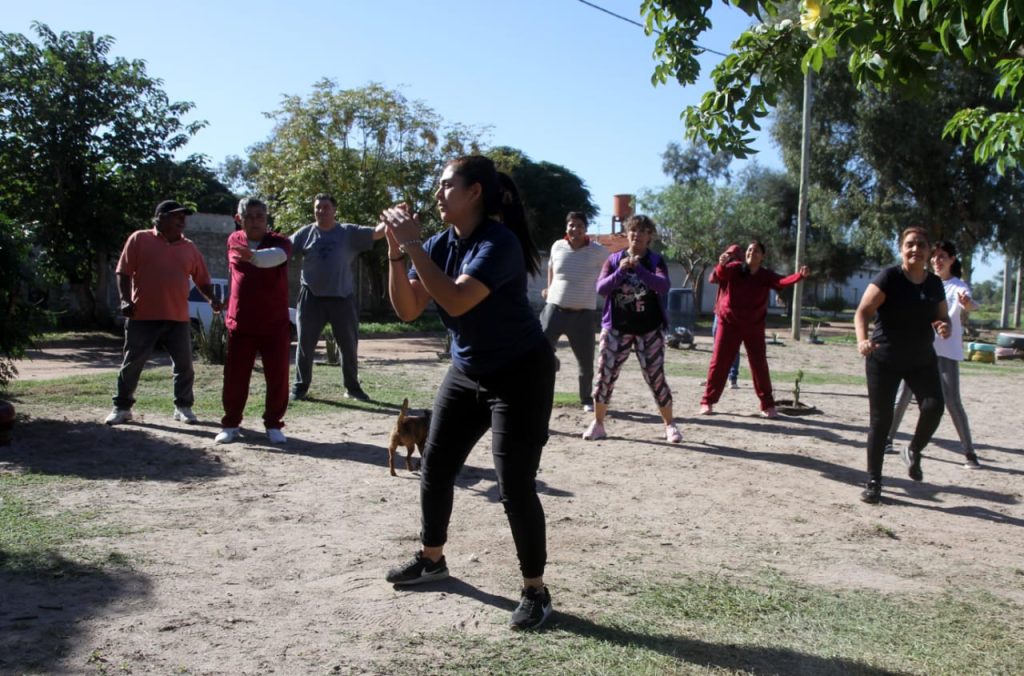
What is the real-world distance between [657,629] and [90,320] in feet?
63.8

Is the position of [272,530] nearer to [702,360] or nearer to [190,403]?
[190,403]

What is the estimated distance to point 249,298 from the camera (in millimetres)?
6812

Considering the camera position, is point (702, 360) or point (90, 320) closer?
point (702, 360)

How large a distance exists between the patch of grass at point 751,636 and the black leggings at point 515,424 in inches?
15.4

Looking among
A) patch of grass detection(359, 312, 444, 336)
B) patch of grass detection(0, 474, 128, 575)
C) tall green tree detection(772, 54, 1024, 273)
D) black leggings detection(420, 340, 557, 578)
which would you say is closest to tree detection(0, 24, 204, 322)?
patch of grass detection(359, 312, 444, 336)

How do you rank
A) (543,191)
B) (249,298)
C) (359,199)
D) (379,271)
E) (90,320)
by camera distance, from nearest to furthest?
(249,298) < (90,320) < (359,199) < (379,271) < (543,191)

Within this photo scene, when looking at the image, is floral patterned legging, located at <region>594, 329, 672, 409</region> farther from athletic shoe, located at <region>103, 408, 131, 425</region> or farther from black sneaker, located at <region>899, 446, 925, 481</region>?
athletic shoe, located at <region>103, 408, 131, 425</region>

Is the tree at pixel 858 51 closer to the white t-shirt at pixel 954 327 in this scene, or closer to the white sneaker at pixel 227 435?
the white t-shirt at pixel 954 327

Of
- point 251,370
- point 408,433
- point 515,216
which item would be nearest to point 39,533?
point 408,433

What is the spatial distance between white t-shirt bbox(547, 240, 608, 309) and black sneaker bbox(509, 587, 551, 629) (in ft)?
16.3

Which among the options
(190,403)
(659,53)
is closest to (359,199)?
(190,403)

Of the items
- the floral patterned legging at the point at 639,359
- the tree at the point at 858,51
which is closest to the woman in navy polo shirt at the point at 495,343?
the tree at the point at 858,51

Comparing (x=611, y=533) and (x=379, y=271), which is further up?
(x=379, y=271)

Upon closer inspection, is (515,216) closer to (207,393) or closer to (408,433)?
(408,433)
